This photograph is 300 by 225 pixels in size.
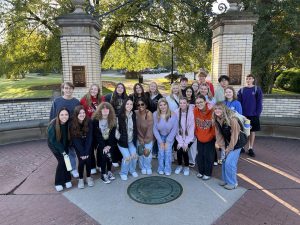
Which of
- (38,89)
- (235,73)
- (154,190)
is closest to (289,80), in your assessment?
(235,73)

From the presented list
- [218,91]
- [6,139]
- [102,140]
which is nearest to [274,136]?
[218,91]

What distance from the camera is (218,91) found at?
549 centimetres

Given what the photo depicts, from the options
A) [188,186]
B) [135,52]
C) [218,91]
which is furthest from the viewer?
[135,52]

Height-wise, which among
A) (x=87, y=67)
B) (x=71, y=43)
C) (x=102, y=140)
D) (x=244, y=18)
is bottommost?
(x=102, y=140)

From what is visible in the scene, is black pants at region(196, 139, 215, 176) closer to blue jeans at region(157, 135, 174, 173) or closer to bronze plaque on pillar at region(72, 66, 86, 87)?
blue jeans at region(157, 135, 174, 173)

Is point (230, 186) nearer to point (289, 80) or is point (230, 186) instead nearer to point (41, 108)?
point (41, 108)

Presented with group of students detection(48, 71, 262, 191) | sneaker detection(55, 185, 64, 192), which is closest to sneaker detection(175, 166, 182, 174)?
group of students detection(48, 71, 262, 191)

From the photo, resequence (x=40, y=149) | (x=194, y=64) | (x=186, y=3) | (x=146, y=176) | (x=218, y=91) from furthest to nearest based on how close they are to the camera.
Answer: (x=194, y=64) < (x=186, y=3) < (x=40, y=149) < (x=218, y=91) < (x=146, y=176)

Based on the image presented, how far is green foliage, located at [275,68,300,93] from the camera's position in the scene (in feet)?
56.1

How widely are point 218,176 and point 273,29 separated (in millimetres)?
7169

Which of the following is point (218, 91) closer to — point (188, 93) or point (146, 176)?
point (188, 93)

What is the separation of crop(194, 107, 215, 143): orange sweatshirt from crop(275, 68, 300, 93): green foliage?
15373 millimetres

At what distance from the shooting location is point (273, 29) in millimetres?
9531

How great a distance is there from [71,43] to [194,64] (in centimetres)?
829
